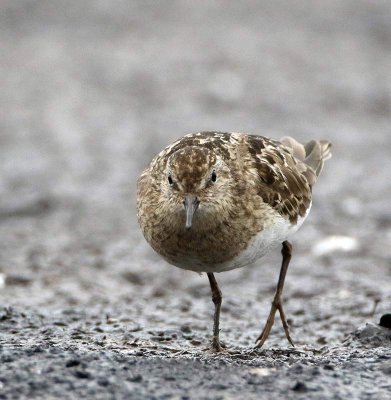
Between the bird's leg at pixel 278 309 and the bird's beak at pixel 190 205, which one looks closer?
the bird's beak at pixel 190 205

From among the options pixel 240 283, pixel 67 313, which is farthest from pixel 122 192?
pixel 67 313

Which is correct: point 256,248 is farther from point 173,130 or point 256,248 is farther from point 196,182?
point 173,130

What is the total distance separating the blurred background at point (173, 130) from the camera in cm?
922

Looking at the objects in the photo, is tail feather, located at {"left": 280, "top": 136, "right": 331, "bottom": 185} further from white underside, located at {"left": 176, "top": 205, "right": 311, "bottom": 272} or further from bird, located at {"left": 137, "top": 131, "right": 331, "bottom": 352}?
white underside, located at {"left": 176, "top": 205, "right": 311, "bottom": 272}

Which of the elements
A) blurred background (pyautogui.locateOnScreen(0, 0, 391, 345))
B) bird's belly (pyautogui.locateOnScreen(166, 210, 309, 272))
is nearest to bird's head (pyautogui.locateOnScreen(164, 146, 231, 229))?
bird's belly (pyautogui.locateOnScreen(166, 210, 309, 272))

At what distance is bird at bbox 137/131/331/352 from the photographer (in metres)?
6.33

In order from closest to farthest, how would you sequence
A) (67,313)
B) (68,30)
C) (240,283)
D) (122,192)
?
1. (67,313)
2. (240,283)
3. (122,192)
4. (68,30)

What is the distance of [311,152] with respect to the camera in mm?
8484

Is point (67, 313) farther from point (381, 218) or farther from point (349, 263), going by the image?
point (381, 218)

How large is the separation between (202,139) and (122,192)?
5.57 metres

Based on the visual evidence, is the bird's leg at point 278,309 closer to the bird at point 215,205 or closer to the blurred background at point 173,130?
the bird at point 215,205

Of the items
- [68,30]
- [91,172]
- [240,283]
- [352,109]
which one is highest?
[68,30]

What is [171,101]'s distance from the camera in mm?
15266

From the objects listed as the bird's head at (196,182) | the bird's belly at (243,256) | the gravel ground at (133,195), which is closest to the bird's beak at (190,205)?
the bird's head at (196,182)
